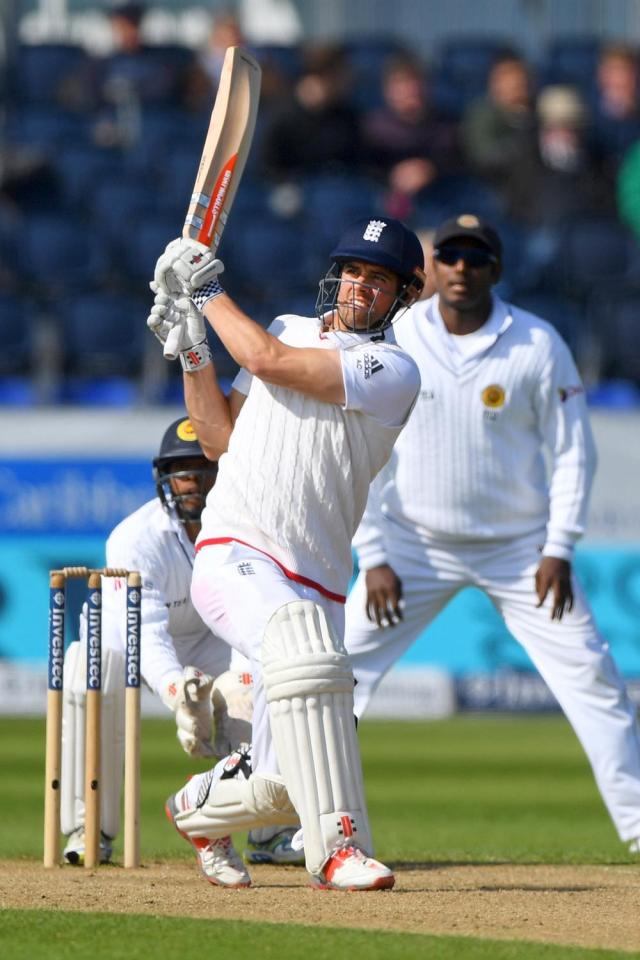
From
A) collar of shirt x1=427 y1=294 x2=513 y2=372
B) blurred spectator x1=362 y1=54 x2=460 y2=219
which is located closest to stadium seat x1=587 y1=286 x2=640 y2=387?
blurred spectator x1=362 y1=54 x2=460 y2=219

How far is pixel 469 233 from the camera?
6.11 metres

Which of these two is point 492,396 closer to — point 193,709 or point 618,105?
point 193,709

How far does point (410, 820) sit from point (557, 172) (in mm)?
7299

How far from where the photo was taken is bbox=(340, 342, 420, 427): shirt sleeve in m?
4.57

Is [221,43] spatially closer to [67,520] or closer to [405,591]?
[67,520]

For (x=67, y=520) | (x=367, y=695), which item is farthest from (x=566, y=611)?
(x=67, y=520)

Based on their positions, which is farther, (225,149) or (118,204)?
(118,204)

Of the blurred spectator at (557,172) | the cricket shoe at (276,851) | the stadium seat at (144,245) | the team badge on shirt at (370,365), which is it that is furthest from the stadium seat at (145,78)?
the team badge on shirt at (370,365)

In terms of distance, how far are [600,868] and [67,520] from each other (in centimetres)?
649

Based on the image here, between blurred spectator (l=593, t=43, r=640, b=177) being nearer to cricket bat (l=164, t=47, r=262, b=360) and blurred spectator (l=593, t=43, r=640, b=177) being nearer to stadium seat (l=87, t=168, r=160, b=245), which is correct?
stadium seat (l=87, t=168, r=160, b=245)

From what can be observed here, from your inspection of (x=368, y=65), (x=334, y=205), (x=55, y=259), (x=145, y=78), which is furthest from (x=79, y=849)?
(x=368, y=65)

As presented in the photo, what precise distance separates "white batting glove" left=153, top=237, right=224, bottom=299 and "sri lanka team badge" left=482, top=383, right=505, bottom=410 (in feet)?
5.55

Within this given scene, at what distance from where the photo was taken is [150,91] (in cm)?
1409

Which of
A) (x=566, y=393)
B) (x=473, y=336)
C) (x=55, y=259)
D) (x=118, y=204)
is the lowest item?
(x=566, y=393)
